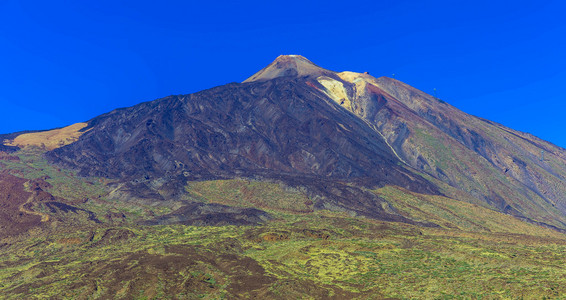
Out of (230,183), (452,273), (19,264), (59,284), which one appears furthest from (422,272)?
(230,183)

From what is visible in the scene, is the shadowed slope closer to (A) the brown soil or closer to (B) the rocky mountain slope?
(B) the rocky mountain slope

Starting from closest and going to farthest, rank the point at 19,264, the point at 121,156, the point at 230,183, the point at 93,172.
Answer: the point at 19,264 → the point at 230,183 → the point at 93,172 → the point at 121,156

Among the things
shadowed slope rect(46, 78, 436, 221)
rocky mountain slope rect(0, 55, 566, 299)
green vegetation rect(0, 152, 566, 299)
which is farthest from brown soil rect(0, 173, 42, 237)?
Result: shadowed slope rect(46, 78, 436, 221)

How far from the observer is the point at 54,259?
81.0m

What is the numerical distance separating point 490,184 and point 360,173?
60.8 m

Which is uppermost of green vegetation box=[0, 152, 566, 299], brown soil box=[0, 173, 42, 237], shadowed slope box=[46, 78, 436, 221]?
shadowed slope box=[46, 78, 436, 221]

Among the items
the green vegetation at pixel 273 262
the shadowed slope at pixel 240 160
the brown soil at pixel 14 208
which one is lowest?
the green vegetation at pixel 273 262

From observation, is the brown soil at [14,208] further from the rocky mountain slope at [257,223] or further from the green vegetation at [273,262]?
the green vegetation at [273,262]

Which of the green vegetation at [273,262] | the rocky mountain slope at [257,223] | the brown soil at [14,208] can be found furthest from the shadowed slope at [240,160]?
the green vegetation at [273,262]

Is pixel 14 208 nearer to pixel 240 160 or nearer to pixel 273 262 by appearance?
pixel 273 262

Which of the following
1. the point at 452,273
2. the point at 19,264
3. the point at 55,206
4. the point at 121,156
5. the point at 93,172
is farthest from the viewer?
the point at 121,156

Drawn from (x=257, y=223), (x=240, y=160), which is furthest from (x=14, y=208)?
(x=240, y=160)

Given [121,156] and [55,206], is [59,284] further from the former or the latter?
[121,156]

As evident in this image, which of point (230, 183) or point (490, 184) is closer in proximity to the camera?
point (230, 183)
